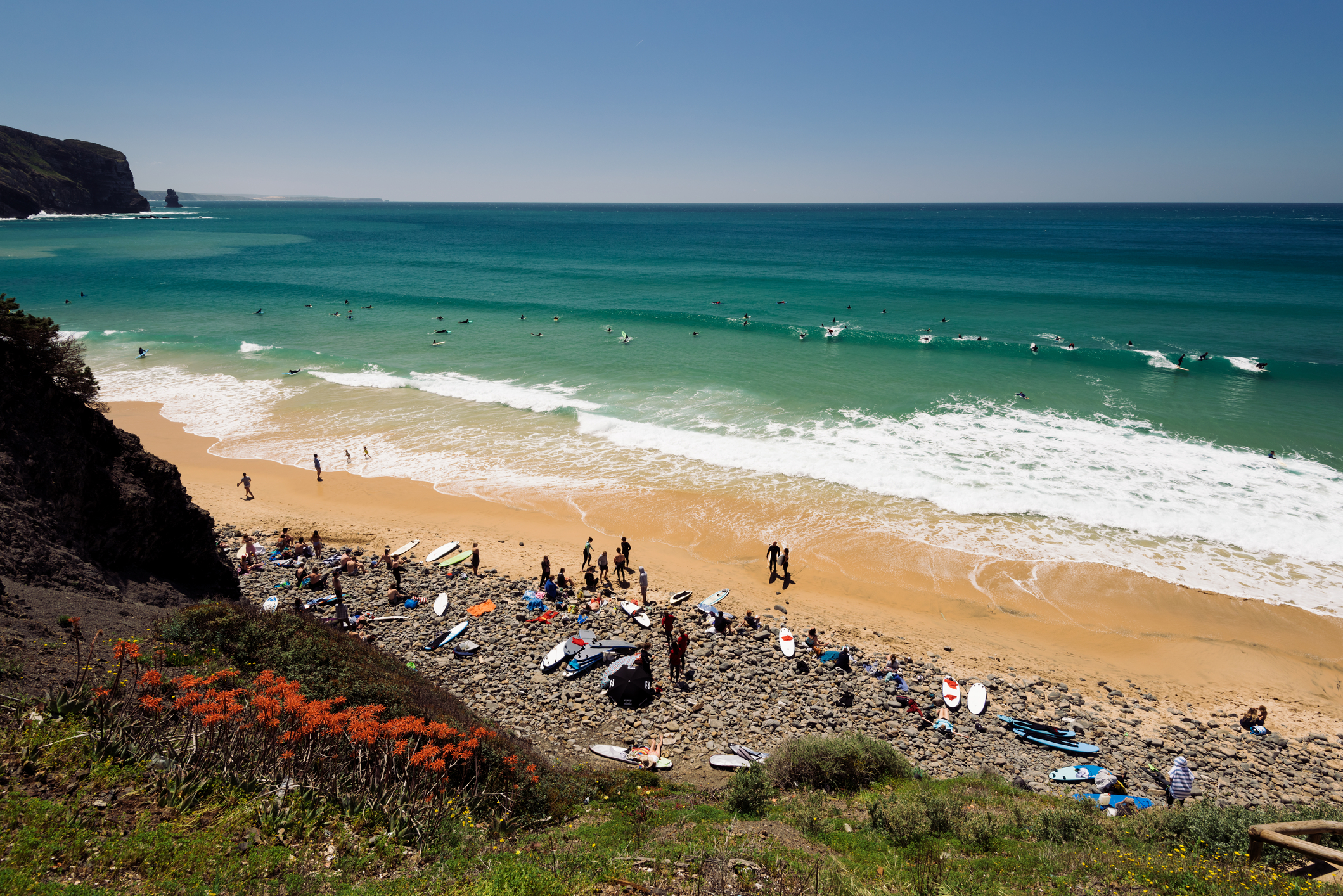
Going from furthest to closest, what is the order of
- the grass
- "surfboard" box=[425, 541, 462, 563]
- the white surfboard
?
"surfboard" box=[425, 541, 462, 563]
the white surfboard
the grass

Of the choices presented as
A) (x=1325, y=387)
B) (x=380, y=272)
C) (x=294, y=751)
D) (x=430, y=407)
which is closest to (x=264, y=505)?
(x=430, y=407)

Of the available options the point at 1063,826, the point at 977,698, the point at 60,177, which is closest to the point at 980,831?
the point at 1063,826

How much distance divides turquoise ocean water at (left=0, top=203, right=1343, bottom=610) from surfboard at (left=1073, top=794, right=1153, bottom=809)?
30.6 feet

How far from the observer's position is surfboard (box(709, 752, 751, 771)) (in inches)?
449

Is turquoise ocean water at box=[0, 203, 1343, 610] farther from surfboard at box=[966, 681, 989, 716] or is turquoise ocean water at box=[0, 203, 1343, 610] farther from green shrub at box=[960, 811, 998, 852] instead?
green shrub at box=[960, 811, 998, 852]

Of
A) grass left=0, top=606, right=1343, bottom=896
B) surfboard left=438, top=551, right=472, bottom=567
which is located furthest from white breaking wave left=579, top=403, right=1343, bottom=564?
grass left=0, top=606, right=1343, bottom=896

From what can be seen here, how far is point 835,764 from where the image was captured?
10.7 m

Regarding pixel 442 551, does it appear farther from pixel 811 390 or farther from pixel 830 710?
pixel 811 390

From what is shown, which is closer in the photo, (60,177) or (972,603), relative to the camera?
(972,603)

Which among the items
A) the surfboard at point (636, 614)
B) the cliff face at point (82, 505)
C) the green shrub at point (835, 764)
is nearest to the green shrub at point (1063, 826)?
the green shrub at point (835, 764)

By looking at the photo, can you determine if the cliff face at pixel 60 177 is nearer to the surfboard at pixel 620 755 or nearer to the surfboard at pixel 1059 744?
the surfboard at pixel 620 755

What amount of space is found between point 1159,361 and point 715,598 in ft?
134

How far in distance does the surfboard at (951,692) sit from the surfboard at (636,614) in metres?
7.37

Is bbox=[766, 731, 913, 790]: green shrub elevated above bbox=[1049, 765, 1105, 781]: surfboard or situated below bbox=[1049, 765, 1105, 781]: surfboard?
above
